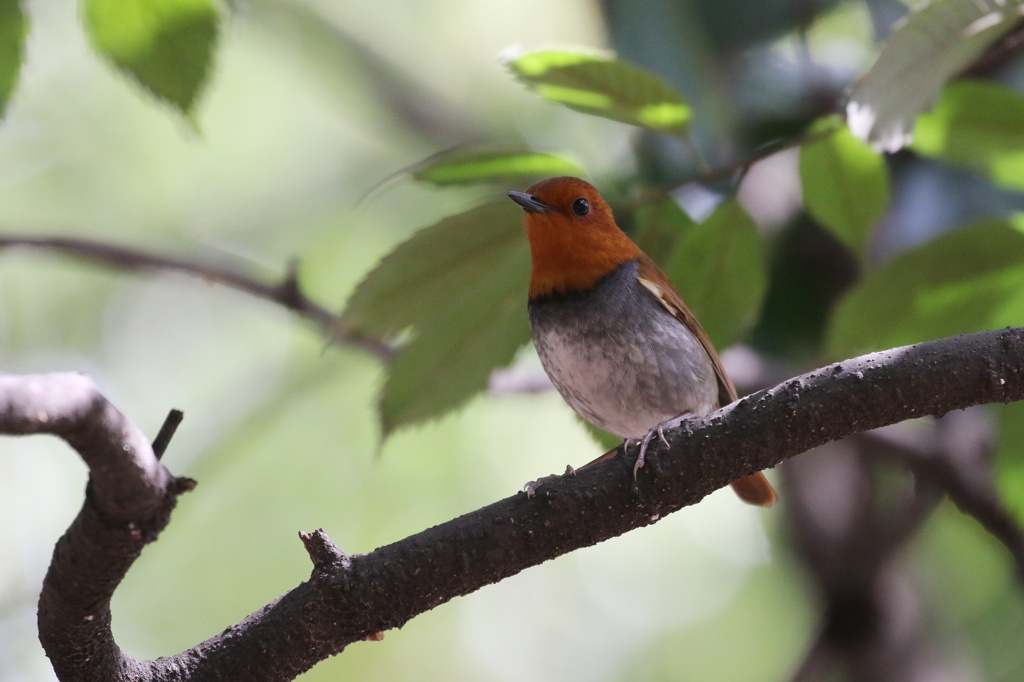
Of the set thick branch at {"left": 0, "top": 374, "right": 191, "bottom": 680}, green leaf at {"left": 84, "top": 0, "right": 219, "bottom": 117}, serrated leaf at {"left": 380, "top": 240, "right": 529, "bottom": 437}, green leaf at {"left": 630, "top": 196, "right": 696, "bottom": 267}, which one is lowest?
thick branch at {"left": 0, "top": 374, "right": 191, "bottom": 680}

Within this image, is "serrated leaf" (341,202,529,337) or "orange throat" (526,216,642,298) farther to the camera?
"orange throat" (526,216,642,298)

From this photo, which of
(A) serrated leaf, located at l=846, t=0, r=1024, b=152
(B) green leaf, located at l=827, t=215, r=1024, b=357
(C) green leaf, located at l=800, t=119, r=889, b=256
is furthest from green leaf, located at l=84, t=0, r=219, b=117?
(B) green leaf, located at l=827, t=215, r=1024, b=357

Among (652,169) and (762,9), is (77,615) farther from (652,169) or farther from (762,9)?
(762,9)

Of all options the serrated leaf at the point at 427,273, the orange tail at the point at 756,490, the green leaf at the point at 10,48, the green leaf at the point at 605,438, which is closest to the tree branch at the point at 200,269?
the serrated leaf at the point at 427,273

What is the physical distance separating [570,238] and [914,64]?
155 cm

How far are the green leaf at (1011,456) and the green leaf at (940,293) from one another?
0.95 feet

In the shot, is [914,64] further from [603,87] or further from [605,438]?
[605,438]

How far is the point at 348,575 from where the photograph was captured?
2.19 meters

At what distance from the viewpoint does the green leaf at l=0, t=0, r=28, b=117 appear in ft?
7.76

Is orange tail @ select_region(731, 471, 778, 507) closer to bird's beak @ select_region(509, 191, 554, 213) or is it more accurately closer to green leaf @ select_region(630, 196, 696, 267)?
green leaf @ select_region(630, 196, 696, 267)

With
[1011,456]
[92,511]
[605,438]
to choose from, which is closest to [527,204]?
[605,438]

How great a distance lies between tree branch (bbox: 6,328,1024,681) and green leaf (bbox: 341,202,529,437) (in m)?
0.75

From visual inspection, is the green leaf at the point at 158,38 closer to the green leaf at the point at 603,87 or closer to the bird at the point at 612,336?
the green leaf at the point at 603,87

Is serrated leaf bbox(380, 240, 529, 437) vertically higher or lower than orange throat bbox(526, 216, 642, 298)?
lower
